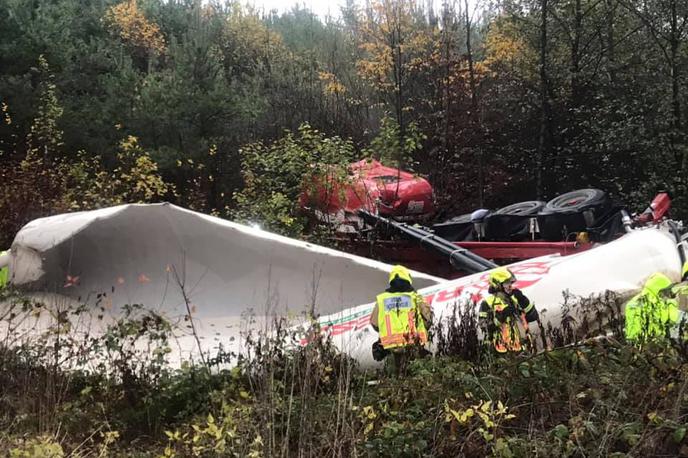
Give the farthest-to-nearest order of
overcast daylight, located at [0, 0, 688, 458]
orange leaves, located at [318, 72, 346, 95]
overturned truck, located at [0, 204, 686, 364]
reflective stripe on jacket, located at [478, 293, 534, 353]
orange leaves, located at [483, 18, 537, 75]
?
orange leaves, located at [318, 72, 346, 95], orange leaves, located at [483, 18, 537, 75], overturned truck, located at [0, 204, 686, 364], reflective stripe on jacket, located at [478, 293, 534, 353], overcast daylight, located at [0, 0, 688, 458]

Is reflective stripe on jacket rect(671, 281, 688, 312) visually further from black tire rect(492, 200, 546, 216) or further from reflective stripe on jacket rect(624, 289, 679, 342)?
black tire rect(492, 200, 546, 216)

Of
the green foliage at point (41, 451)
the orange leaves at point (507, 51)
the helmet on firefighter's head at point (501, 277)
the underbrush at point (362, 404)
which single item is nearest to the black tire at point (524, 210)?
the helmet on firefighter's head at point (501, 277)

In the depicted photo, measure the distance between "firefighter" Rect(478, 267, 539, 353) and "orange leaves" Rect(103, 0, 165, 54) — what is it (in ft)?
75.2

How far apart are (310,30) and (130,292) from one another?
105 ft

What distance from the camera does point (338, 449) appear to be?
2527mm

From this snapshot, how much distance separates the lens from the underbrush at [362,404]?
8.14 ft

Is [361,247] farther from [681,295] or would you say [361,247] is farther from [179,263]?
[681,295]

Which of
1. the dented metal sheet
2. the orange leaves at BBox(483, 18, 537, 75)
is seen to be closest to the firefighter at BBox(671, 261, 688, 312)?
the dented metal sheet

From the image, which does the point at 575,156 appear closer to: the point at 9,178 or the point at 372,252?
the point at 372,252

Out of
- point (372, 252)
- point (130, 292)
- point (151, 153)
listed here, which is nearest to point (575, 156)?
point (372, 252)

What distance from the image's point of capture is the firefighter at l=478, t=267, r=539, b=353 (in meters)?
3.63

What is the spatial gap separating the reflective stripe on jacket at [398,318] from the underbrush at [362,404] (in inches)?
6.5

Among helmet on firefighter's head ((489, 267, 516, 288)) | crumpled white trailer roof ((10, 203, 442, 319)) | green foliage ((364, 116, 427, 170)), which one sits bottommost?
helmet on firefighter's head ((489, 267, 516, 288))

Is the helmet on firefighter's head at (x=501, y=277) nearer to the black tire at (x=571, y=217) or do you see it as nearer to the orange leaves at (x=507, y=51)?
the black tire at (x=571, y=217)
